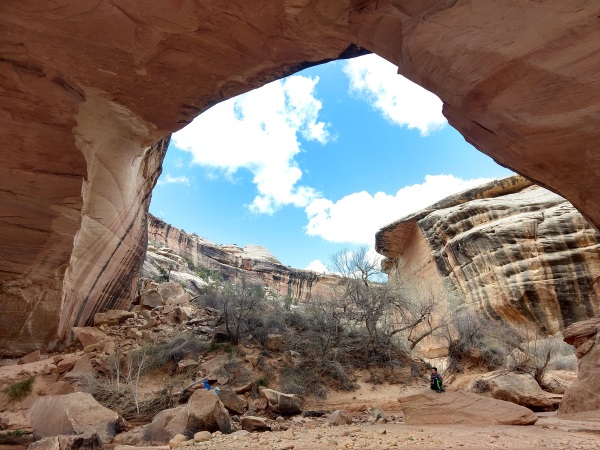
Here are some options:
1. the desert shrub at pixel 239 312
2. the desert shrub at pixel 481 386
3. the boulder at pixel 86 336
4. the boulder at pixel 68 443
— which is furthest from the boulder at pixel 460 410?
the boulder at pixel 86 336

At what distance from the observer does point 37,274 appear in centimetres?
783

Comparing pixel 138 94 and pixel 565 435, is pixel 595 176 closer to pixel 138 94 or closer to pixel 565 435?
pixel 565 435

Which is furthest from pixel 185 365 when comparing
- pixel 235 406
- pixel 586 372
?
pixel 586 372

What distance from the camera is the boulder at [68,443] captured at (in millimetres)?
3664

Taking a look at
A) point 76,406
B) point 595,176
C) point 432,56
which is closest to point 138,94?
point 432,56

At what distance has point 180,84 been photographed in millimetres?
5078

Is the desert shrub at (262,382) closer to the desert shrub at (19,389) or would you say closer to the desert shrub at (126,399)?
the desert shrub at (126,399)

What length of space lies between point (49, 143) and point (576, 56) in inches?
279

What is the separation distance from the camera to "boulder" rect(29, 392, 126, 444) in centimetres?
494

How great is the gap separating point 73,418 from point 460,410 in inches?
237

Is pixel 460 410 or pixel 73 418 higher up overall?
pixel 460 410

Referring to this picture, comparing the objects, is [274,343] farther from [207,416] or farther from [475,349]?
[475,349]

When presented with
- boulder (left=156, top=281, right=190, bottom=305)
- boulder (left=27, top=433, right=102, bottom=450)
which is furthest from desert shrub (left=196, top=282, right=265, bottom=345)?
boulder (left=27, top=433, right=102, bottom=450)

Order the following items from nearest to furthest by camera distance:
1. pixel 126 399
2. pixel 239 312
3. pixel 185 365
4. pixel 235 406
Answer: pixel 235 406 → pixel 126 399 → pixel 185 365 → pixel 239 312
